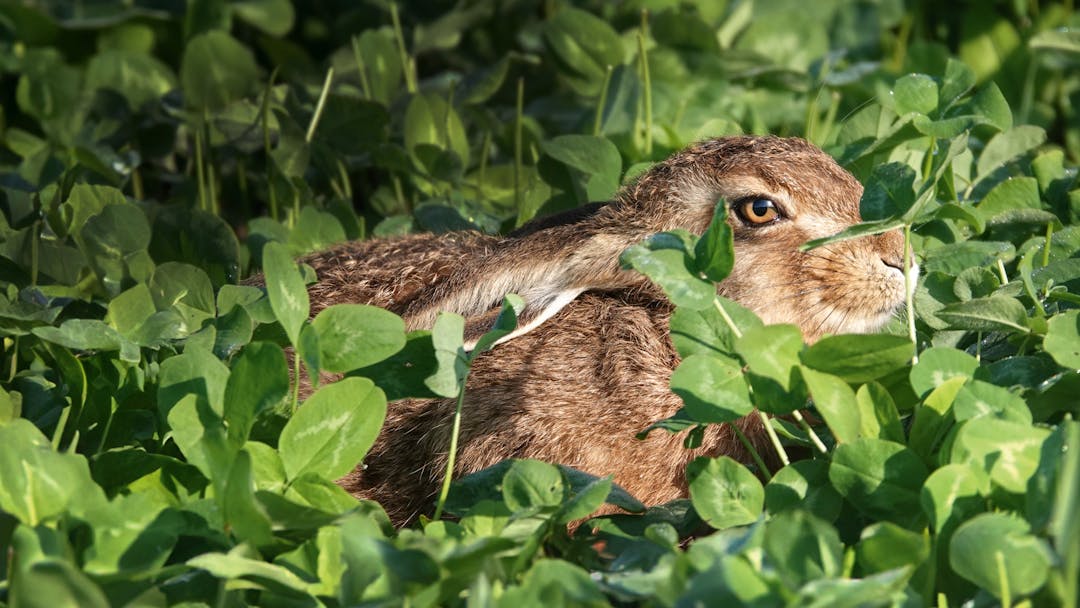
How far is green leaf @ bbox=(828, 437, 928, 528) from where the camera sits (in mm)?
2949

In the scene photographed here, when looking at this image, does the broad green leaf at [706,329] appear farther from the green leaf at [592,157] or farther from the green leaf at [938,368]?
the green leaf at [592,157]

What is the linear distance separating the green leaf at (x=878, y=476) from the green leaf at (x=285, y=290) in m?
1.25

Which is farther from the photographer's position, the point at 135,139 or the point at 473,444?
the point at 135,139

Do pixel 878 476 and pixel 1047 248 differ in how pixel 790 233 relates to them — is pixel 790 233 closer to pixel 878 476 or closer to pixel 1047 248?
pixel 1047 248

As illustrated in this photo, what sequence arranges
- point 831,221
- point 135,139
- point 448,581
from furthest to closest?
point 135,139, point 831,221, point 448,581

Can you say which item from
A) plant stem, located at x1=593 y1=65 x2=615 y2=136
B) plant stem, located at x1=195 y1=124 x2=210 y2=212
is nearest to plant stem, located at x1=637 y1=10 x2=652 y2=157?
plant stem, located at x1=593 y1=65 x2=615 y2=136

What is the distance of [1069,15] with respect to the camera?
680cm

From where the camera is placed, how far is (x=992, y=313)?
3383 mm

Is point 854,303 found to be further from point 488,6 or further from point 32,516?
point 488,6

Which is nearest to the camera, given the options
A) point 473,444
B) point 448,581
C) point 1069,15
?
point 448,581

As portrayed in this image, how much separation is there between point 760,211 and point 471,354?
127 centimetres

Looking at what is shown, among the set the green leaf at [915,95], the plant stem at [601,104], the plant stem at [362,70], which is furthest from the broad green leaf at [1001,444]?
the plant stem at [362,70]

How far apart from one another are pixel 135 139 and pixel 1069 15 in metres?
4.50

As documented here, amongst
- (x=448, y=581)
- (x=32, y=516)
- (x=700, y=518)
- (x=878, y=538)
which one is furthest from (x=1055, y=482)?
(x=32, y=516)
